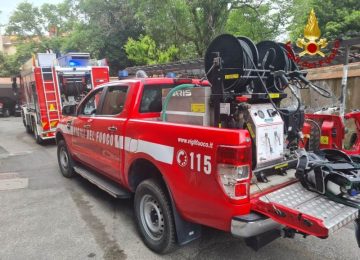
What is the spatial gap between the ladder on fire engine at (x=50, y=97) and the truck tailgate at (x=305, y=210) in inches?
345

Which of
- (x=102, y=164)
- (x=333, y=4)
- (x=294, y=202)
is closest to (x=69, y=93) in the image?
(x=102, y=164)

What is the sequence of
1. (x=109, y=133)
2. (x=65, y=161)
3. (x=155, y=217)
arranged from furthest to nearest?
(x=65, y=161)
(x=109, y=133)
(x=155, y=217)

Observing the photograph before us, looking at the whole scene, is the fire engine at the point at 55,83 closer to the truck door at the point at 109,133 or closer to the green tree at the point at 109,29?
the truck door at the point at 109,133

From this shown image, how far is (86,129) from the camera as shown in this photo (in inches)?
194

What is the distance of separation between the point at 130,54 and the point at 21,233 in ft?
55.2

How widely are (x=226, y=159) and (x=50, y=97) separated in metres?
8.78

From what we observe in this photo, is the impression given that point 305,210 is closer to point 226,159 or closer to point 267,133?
point 226,159

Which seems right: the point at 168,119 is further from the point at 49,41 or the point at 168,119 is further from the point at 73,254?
the point at 49,41

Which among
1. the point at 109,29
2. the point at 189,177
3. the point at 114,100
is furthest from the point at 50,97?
the point at 109,29

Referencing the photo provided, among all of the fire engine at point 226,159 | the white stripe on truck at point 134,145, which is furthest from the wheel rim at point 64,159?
the fire engine at point 226,159

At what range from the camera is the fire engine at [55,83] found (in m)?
9.84

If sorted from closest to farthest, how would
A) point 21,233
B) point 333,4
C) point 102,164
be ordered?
point 21,233 < point 102,164 < point 333,4

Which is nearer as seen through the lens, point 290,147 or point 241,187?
point 241,187

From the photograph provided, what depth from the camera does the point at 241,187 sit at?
2.53 m
